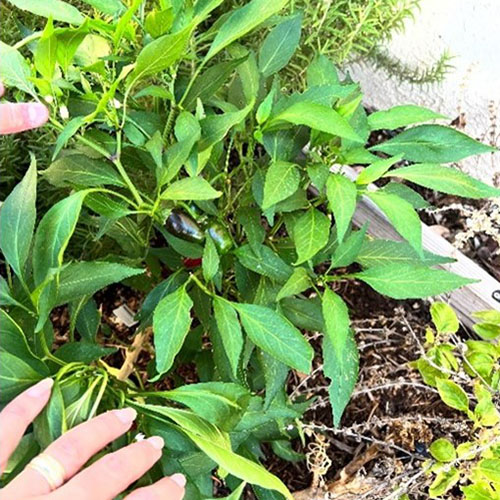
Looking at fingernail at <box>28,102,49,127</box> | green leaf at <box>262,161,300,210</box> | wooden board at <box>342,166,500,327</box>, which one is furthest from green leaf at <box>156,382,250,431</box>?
wooden board at <box>342,166,500,327</box>

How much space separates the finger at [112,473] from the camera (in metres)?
0.72

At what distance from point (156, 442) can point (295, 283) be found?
0.23m

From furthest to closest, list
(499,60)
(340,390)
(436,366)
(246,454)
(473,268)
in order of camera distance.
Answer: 1. (499,60)
2. (473,268)
3. (436,366)
4. (246,454)
5. (340,390)

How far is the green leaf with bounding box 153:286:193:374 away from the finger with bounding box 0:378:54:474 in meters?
0.12

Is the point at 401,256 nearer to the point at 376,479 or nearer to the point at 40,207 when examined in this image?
the point at 376,479

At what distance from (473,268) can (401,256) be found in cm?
54

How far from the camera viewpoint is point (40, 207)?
135 cm

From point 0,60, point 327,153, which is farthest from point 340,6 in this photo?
point 0,60

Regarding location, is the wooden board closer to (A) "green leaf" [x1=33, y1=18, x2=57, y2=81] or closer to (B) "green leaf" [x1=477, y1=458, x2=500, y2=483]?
(B) "green leaf" [x1=477, y1=458, x2=500, y2=483]

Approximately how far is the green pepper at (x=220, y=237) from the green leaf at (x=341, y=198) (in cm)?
18

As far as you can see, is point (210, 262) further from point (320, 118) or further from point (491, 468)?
point (491, 468)

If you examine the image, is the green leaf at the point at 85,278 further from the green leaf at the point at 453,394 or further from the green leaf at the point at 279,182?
the green leaf at the point at 453,394

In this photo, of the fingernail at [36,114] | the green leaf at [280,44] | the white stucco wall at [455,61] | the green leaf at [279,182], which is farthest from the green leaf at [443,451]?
the white stucco wall at [455,61]

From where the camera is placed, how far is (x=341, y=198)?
82 centimetres
